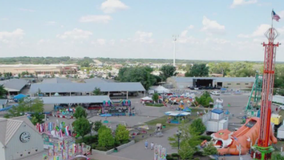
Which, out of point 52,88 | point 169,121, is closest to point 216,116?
point 169,121

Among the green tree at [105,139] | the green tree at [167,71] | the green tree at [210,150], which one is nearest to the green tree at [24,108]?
the green tree at [105,139]

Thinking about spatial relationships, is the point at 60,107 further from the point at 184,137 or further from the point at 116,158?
the point at 184,137

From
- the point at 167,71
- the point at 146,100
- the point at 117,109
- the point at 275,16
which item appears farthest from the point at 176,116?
the point at 167,71

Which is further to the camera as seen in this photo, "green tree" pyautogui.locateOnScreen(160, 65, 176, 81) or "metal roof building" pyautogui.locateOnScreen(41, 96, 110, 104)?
"green tree" pyautogui.locateOnScreen(160, 65, 176, 81)

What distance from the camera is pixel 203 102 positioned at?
43719mm

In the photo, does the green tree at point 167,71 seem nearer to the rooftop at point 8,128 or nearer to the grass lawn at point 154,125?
the grass lawn at point 154,125

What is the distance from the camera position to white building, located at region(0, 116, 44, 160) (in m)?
20.0

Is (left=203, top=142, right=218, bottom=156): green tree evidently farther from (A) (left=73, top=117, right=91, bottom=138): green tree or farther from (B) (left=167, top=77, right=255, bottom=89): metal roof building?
(B) (left=167, top=77, right=255, bottom=89): metal roof building

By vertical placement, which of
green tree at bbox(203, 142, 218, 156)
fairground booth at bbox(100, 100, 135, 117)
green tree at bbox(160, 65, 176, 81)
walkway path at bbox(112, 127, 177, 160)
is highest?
green tree at bbox(160, 65, 176, 81)

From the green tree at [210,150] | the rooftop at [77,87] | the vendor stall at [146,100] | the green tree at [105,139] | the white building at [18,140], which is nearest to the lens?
the white building at [18,140]

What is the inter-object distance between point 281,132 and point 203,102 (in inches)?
703

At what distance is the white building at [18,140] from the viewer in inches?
787

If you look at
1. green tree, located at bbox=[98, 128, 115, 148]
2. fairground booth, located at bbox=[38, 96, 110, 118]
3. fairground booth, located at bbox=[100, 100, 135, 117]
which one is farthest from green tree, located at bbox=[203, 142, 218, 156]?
fairground booth, located at bbox=[38, 96, 110, 118]

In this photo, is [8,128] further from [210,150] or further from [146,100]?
[146,100]
